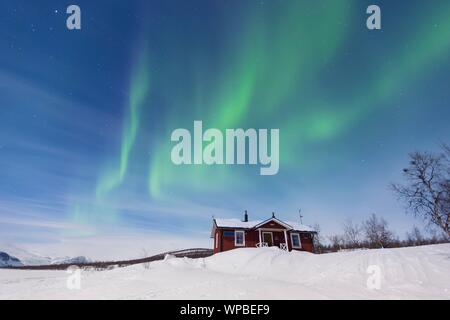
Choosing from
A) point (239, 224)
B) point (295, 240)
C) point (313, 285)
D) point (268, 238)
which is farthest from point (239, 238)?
point (313, 285)

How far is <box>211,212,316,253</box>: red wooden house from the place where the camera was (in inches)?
1059

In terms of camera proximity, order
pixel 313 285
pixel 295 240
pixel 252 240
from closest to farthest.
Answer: pixel 313 285 < pixel 252 240 < pixel 295 240

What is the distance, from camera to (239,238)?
2716cm

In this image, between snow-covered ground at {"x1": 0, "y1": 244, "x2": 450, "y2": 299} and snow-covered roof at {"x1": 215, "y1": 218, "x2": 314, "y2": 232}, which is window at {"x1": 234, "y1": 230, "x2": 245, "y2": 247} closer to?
snow-covered roof at {"x1": 215, "y1": 218, "x2": 314, "y2": 232}

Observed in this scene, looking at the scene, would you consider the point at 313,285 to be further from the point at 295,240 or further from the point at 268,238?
the point at 295,240

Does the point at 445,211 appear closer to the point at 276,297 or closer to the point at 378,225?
the point at 276,297

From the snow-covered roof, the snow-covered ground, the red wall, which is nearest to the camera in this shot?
the snow-covered ground

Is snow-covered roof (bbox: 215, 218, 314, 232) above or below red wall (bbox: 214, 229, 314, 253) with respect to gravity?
above

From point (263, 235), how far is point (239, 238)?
2.92m

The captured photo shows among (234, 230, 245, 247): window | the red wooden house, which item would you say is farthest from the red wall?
(234, 230, 245, 247): window

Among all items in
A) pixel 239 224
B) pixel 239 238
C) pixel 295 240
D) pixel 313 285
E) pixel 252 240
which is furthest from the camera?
pixel 239 224
